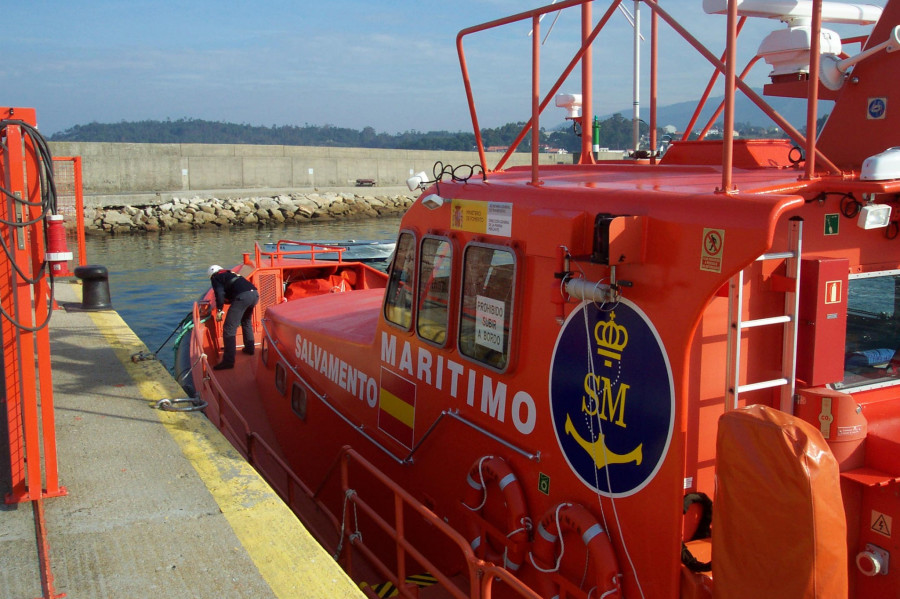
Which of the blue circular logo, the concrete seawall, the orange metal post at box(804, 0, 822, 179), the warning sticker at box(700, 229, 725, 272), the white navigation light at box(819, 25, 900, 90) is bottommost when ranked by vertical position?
the blue circular logo

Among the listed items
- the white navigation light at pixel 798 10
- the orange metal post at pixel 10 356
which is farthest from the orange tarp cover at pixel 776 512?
the orange metal post at pixel 10 356

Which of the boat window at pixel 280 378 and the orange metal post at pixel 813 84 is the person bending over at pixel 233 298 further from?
the orange metal post at pixel 813 84

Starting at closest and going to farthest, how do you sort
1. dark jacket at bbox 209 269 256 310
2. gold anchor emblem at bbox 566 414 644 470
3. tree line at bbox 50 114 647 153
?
gold anchor emblem at bbox 566 414 644 470 → dark jacket at bbox 209 269 256 310 → tree line at bbox 50 114 647 153

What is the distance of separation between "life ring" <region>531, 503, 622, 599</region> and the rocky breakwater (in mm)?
35964

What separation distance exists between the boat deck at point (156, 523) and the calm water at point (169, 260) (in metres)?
9.16

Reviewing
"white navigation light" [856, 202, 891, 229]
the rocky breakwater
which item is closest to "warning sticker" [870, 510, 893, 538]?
"white navigation light" [856, 202, 891, 229]

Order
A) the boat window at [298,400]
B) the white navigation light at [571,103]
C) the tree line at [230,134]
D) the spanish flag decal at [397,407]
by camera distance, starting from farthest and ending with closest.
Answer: the tree line at [230,134]
the boat window at [298,400]
the white navigation light at [571,103]
the spanish flag decal at [397,407]

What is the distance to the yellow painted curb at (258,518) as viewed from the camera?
12.5 ft

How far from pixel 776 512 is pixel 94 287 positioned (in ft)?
34.1

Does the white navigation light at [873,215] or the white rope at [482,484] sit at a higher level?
the white navigation light at [873,215]

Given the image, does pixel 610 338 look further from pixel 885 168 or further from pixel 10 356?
pixel 10 356

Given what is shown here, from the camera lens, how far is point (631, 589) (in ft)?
11.4

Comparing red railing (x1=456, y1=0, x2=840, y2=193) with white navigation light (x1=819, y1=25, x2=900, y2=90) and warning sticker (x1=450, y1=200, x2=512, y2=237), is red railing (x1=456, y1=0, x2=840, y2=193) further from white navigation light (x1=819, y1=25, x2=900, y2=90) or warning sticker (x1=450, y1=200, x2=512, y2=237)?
white navigation light (x1=819, y1=25, x2=900, y2=90)

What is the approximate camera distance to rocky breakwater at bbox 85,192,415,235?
37.3 metres
